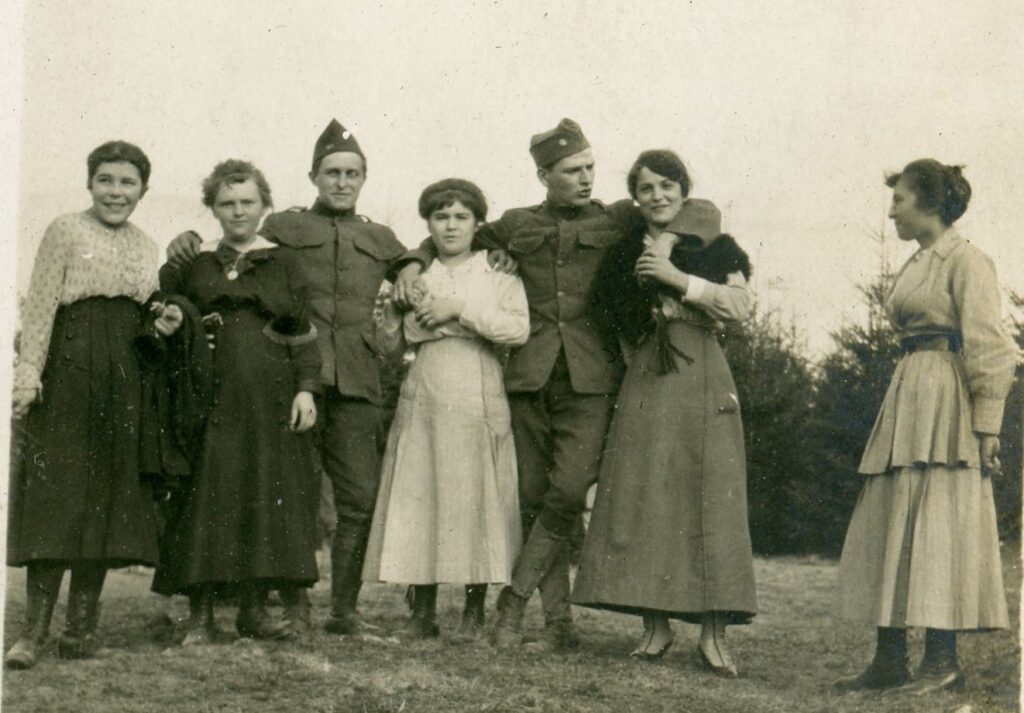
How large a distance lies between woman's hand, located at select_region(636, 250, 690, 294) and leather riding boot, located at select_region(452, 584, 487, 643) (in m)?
1.46

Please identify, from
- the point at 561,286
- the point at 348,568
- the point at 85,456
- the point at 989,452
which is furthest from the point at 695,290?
the point at 85,456

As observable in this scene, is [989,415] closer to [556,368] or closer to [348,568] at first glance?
[556,368]

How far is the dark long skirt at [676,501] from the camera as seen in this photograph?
441cm

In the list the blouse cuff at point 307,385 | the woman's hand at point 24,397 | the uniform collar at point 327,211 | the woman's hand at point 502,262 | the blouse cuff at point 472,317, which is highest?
the uniform collar at point 327,211

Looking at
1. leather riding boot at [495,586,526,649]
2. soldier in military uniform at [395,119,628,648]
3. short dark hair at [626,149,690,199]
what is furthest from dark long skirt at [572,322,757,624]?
short dark hair at [626,149,690,199]

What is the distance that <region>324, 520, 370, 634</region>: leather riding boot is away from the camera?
474 cm

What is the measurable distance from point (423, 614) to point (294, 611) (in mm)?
526

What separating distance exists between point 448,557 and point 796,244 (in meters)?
2.21

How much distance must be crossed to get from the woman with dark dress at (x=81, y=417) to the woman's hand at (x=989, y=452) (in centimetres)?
309

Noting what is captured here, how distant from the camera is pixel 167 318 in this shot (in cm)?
442

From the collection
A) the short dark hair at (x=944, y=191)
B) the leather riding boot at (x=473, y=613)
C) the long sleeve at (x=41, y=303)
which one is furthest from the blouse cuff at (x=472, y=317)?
the short dark hair at (x=944, y=191)

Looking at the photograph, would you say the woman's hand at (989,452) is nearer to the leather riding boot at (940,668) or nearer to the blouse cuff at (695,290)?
the leather riding boot at (940,668)

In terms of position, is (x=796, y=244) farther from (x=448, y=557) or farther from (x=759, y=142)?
(x=448, y=557)

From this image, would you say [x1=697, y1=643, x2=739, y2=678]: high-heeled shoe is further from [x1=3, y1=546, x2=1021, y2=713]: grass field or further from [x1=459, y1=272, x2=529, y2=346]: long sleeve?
[x1=459, y1=272, x2=529, y2=346]: long sleeve
